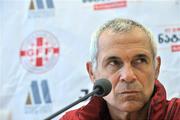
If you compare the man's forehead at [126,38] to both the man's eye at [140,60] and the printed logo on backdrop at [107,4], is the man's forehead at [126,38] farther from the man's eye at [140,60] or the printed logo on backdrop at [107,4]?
the printed logo on backdrop at [107,4]

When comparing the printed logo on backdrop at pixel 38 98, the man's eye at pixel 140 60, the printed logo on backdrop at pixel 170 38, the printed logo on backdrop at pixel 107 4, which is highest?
the printed logo on backdrop at pixel 107 4

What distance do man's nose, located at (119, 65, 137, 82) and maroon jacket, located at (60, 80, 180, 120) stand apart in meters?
0.10

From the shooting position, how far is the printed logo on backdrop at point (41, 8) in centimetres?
186

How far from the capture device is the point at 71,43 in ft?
6.02

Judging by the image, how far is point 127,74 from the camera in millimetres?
1008

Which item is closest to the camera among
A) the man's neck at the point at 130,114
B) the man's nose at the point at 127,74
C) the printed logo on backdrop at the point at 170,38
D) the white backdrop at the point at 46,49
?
the man's nose at the point at 127,74

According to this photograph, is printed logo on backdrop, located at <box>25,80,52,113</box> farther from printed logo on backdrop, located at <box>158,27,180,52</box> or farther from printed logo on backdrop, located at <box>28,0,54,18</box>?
printed logo on backdrop, located at <box>158,27,180,52</box>

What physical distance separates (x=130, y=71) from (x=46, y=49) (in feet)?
3.03

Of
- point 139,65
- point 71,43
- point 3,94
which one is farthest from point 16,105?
point 139,65

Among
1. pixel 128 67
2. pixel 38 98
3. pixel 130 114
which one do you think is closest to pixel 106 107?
pixel 130 114

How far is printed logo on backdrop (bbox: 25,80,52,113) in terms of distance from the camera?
185cm

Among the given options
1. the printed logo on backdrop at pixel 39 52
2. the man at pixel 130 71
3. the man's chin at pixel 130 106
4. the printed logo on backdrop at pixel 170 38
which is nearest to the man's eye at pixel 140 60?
the man at pixel 130 71

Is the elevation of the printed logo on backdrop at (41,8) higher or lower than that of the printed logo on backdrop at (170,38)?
higher

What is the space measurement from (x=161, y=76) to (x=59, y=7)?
1.92ft
